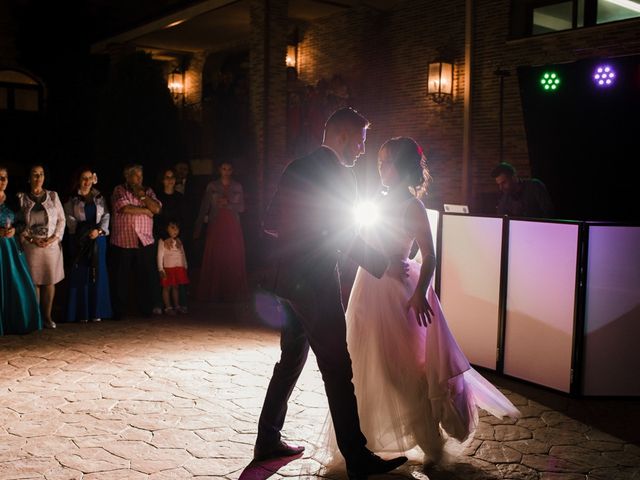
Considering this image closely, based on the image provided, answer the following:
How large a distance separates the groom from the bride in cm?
39

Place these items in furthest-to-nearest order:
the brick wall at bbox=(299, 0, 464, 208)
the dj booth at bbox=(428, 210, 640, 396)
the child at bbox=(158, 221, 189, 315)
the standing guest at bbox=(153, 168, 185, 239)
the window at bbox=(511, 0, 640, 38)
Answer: the brick wall at bbox=(299, 0, 464, 208) → the window at bbox=(511, 0, 640, 38) → the standing guest at bbox=(153, 168, 185, 239) → the child at bbox=(158, 221, 189, 315) → the dj booth at bbox=(428, 210, 640, 396)

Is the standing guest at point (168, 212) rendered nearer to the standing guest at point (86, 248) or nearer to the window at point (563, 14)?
the standing guest at point (86, 248)

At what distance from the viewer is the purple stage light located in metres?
8.67

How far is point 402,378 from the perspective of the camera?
14.1ft

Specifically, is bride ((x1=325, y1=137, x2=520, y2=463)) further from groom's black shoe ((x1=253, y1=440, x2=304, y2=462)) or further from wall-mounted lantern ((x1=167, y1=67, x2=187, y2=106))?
wall-mounted lantern ((x1=167, y1=67, x2=187, y2=106))

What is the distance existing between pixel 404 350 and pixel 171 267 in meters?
5.70

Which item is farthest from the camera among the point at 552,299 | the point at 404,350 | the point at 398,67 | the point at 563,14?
the point at 398,67

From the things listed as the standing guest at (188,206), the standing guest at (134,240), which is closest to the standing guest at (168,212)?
the standing guest at (134,240)

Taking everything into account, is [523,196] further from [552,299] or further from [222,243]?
[222,243]

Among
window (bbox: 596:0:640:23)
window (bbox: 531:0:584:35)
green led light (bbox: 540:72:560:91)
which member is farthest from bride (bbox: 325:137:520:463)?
window (bbox: 531:0:584:35)

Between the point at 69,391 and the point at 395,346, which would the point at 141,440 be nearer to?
the point at 69,391

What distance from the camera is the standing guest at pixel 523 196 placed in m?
9.26

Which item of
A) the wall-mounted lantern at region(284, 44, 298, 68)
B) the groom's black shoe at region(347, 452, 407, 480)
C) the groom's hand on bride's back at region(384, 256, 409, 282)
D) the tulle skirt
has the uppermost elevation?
the wall-mounted lantern at region(284, 44, 298, 68)

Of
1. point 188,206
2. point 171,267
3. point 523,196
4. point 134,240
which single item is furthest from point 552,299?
point 188,206
